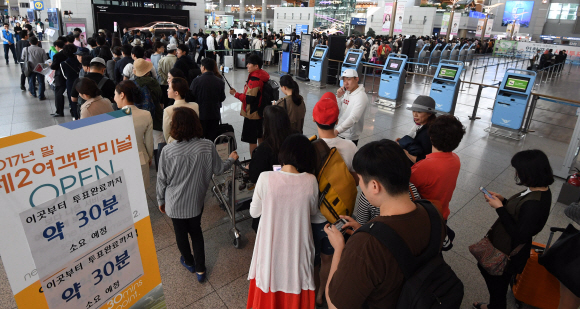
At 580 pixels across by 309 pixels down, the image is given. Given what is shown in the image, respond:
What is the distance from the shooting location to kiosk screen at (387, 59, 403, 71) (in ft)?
29.3

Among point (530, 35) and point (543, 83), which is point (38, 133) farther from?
point (530, 35)

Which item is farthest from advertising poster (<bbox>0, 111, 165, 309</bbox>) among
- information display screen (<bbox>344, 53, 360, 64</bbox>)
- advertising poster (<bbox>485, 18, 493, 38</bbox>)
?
advertising poster (<bbox>485, 18, 493, 38</bbox>)

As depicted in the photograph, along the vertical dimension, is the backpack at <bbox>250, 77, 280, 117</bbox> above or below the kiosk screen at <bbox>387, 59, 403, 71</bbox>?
below

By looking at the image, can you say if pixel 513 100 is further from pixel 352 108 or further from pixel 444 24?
pixel 444 24

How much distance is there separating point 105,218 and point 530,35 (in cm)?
4586

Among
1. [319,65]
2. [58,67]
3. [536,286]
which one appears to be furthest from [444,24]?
[536,286]

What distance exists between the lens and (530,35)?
3575 cm

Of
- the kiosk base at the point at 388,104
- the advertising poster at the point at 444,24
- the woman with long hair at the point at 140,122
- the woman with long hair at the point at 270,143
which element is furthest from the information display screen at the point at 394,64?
the advertising poster at the point at 444,24

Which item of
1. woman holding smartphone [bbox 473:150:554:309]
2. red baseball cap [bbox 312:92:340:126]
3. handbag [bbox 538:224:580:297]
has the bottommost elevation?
handbag [bbox 538:224:580:297]

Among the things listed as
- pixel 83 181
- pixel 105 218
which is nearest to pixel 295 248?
pixel 105 218

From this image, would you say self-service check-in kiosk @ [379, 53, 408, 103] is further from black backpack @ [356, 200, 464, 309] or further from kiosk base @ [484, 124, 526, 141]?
black backpack @ [356, 200, 464, 309]

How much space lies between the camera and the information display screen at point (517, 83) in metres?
6.75

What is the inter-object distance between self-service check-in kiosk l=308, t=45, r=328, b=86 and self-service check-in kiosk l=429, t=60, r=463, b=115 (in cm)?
397

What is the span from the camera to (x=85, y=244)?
1.32m
